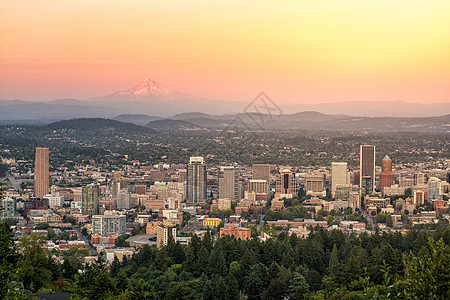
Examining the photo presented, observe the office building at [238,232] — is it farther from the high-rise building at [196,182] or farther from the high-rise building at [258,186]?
the high-rise building at [258,186]

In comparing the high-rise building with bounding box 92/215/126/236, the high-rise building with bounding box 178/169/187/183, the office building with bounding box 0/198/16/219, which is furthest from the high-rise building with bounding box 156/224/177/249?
the high-rise building with bounding box 178/169/187/183

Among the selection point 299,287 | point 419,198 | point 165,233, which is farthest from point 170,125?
point 299,287

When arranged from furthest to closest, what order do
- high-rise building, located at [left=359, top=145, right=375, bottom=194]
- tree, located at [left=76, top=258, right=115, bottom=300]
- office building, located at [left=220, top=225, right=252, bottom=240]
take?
high-rise building, located at [left=359, top=145, right=375, bottom=194] < office building, located at [left=220, top=225, right=252, bottom=240] < tree, located at [left=76, top=258, right=115, bottom=300]

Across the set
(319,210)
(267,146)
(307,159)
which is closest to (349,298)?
(319,210)

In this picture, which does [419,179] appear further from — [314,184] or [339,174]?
[314,184]

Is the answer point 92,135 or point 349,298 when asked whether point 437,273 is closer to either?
point 349,298

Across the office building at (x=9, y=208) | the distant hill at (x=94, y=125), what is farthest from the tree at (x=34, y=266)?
the distant hill at (x=94, y=125)

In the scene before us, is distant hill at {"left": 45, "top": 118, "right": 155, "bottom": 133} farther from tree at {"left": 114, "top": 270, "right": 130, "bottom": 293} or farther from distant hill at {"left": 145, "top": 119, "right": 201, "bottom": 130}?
tree at {"left": 114, "top": 270, "right": 130, "bottom": 293}
